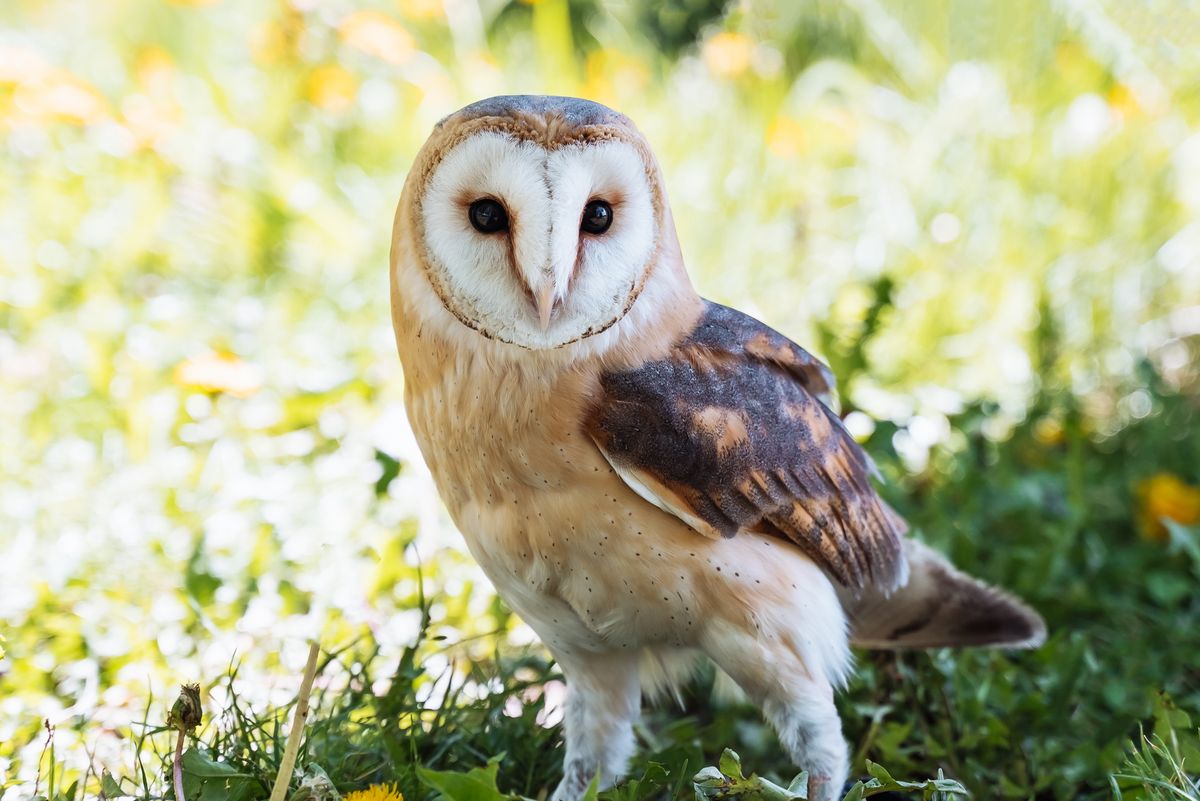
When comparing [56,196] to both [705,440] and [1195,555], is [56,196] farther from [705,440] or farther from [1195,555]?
[1195,555]

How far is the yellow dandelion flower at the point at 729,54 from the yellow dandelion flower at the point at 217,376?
305cm

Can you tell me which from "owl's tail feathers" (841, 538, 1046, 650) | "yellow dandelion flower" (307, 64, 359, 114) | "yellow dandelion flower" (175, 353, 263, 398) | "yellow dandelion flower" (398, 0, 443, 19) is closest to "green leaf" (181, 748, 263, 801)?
"owl's tail feathers" (841, 538, 1046, 650)

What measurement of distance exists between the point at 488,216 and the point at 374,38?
376 centimetres

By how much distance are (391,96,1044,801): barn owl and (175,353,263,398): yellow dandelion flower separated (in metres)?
1.60

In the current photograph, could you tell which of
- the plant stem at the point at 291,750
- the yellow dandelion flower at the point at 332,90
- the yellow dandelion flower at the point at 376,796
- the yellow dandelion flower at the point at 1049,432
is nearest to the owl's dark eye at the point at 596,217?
the plant stem at the point at 291,750

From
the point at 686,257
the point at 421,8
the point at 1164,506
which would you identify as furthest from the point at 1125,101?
the point at 421,8

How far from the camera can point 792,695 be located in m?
1.97

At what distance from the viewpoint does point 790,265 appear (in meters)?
4.62

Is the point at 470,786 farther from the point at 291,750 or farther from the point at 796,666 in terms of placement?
the point at 796,666

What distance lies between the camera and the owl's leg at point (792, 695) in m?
1.91

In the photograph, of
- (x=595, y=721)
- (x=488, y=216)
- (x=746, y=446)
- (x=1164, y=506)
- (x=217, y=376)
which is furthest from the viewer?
(x=217, y=376)

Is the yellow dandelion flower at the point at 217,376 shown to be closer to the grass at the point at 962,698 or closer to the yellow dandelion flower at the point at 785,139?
the grass at the point at 962,698

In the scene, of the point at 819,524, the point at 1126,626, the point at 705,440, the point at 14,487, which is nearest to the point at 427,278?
the point at 705,440

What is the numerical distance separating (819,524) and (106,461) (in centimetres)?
230
